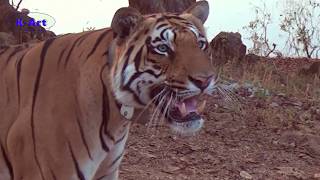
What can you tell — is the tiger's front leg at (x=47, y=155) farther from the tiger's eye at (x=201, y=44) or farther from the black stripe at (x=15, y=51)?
the tiger's eye at (x=201, y=44)

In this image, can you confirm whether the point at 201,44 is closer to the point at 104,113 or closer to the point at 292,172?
the point at 104,113

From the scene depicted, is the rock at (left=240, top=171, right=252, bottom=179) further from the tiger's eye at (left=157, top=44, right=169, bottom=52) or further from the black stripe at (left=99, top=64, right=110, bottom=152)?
the tiger's eye at (left=157, top=44, right=169, bottom=52)

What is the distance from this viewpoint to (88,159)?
2.67 meters

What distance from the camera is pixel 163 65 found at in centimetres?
243

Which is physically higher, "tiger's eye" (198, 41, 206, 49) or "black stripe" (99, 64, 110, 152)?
"tiger's eye" (198, 41, 206, 49)

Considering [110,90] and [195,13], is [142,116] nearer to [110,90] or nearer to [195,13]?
[110,90]

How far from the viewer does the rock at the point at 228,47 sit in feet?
24.1

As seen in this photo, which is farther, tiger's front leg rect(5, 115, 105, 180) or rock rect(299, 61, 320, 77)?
rock rect(299, 61, 320, 77)

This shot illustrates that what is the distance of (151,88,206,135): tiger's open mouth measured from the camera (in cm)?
248

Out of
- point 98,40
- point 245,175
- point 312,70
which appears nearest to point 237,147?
point 245,175

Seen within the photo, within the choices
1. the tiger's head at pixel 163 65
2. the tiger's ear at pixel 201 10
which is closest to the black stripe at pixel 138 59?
the tiger's head at pixel 163 65

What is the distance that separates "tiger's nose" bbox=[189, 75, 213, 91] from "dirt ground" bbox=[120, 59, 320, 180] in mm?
1845

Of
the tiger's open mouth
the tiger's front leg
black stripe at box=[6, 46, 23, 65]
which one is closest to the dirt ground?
black stripe at box=[6, 46, 23, 65]

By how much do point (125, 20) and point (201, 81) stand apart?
0.36 meters
